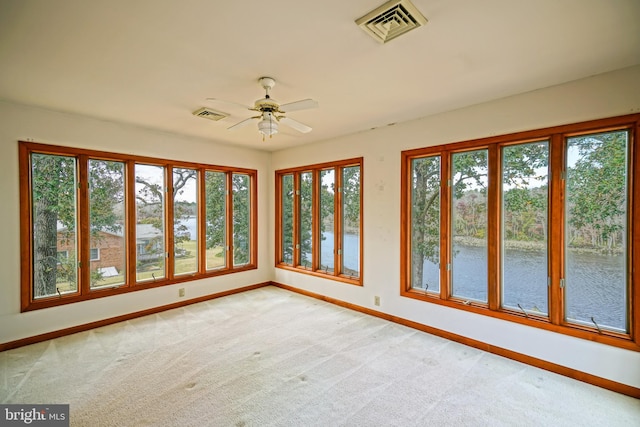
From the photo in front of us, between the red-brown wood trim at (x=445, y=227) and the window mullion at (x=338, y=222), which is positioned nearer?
the red-brown wood trim at (x=445, y=227)

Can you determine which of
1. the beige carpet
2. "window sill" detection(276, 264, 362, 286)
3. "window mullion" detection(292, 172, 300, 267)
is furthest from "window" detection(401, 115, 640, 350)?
"window mullion" detection(292, 172, 300, 267)

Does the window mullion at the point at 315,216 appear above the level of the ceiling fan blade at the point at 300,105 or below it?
below

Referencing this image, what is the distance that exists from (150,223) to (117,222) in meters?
0.41

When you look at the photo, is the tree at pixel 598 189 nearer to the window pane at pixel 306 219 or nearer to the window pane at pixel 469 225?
the window pane at pixel 469 225

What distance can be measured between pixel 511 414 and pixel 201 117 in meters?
4.18

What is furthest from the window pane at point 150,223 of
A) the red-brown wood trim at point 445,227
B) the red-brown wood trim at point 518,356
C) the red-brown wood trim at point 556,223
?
the red-brown wood trim at point 556,223

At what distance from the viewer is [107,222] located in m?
3.92

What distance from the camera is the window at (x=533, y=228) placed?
8.38 ft

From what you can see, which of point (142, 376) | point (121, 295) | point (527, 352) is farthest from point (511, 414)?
point (121, 295)

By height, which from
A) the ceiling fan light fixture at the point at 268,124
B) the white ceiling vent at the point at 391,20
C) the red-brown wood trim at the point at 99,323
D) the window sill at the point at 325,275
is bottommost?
the red-brown wood trim at the point at 99,323

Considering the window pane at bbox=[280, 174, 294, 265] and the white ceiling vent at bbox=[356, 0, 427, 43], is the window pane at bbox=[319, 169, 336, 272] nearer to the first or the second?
the window pane at bbox=[280, 174, 294, 265]

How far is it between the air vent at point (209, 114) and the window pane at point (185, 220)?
140cm

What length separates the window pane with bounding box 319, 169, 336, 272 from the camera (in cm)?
486

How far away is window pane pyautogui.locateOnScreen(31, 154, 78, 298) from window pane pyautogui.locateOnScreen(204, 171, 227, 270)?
1.74 metres
